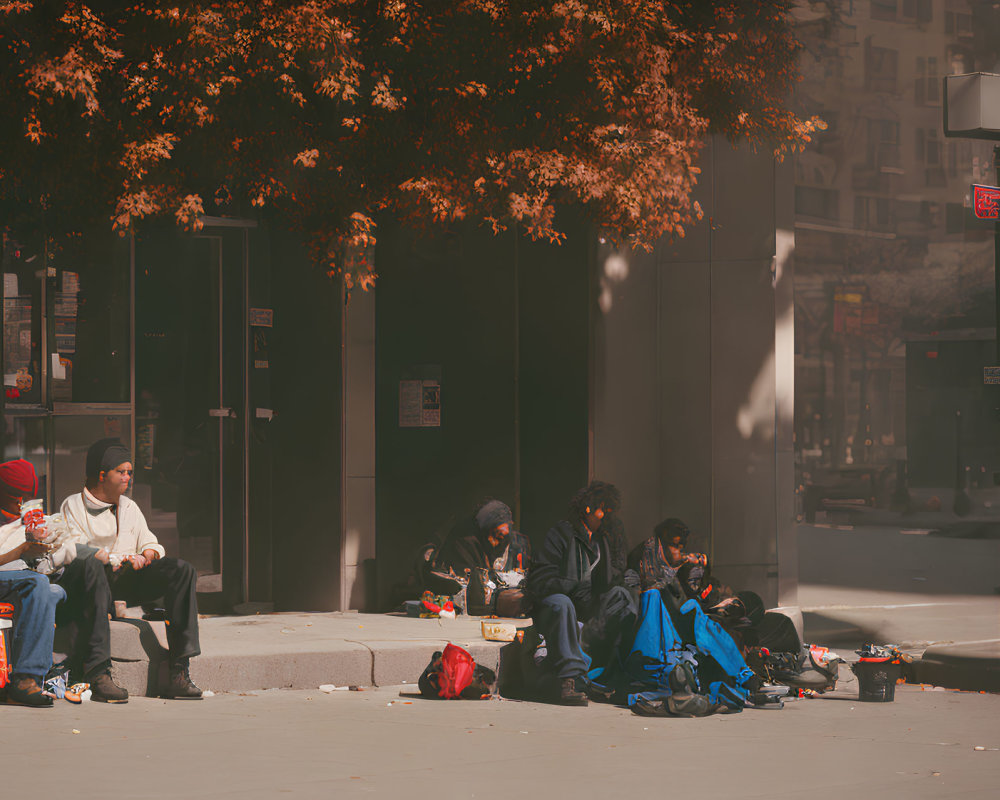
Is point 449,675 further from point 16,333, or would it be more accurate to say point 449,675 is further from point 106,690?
point 16,333

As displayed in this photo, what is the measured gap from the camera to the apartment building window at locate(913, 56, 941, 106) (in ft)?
187

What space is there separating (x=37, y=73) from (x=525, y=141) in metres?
3.15

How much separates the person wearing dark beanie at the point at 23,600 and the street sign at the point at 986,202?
8096mm

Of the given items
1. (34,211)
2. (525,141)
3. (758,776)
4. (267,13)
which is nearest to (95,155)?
(34,211)

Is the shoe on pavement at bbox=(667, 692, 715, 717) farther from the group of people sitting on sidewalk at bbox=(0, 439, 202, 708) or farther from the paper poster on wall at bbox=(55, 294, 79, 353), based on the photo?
the paper poster on wall at bbox=(55, 294, 79, 353)

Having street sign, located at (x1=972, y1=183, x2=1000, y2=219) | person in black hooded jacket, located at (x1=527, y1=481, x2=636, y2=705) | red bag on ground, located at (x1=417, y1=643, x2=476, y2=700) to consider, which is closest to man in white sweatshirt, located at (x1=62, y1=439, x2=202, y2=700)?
red bag on ground, located at (x1=417, y1=643, x2=476, y2=700)

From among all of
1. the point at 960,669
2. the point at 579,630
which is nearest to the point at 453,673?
the point at 579,630

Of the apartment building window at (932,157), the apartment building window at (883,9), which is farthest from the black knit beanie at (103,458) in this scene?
the apartment building window at (883,9)

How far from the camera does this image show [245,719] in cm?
741

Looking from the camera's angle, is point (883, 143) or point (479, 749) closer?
point (479, 749)

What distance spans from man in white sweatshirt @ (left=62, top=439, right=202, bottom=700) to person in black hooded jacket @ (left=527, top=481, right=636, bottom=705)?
6.32ft

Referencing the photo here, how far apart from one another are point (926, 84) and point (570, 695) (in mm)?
53409

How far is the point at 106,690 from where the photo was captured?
305 inches

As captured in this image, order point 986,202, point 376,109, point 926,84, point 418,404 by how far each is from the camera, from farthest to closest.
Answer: point 926,84
point 986,202
point 418,404
point 376,109
